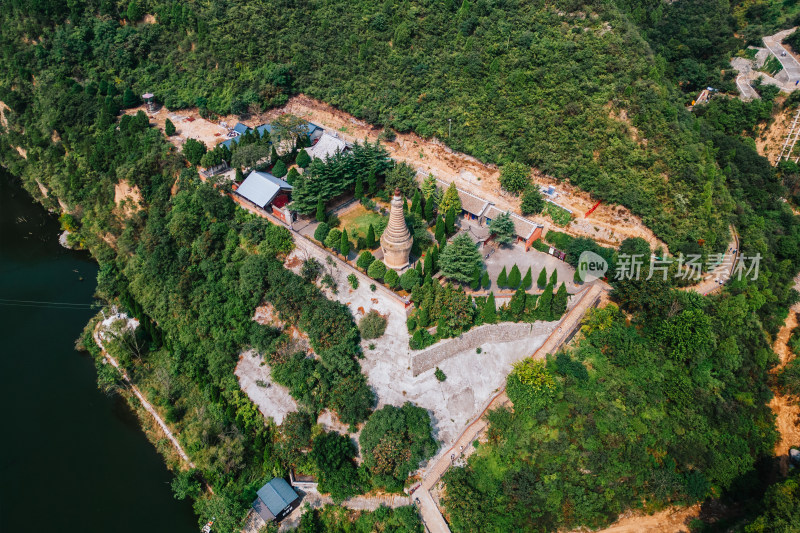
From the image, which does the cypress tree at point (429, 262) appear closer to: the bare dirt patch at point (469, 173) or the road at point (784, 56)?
the bare dirt patch at point (469, 173)

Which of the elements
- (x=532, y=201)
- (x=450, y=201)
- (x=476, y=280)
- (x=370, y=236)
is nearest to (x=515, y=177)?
(x=532, y=201)

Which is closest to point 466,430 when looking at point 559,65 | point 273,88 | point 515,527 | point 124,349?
point 515,527

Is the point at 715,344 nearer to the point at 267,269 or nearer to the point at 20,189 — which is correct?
the point at 267,269

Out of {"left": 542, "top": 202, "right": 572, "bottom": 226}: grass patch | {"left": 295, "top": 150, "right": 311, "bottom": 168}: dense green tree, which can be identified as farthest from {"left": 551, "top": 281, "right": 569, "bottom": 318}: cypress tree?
{"left": 295, "top": 150, "right": 311, "bottom": 168}: dense green tree

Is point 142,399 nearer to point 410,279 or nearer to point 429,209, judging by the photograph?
point 410,279

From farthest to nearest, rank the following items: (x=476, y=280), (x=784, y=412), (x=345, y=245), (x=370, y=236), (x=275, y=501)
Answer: (x=784, y=412) → (x=370, y=236) → (x=345, y=245) → (x=476, y=280) → (x=275, y=501)

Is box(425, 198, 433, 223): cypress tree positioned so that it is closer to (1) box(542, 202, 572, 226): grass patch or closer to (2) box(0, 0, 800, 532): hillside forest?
(2) box(0, 0, 800, 532): hillside forest
